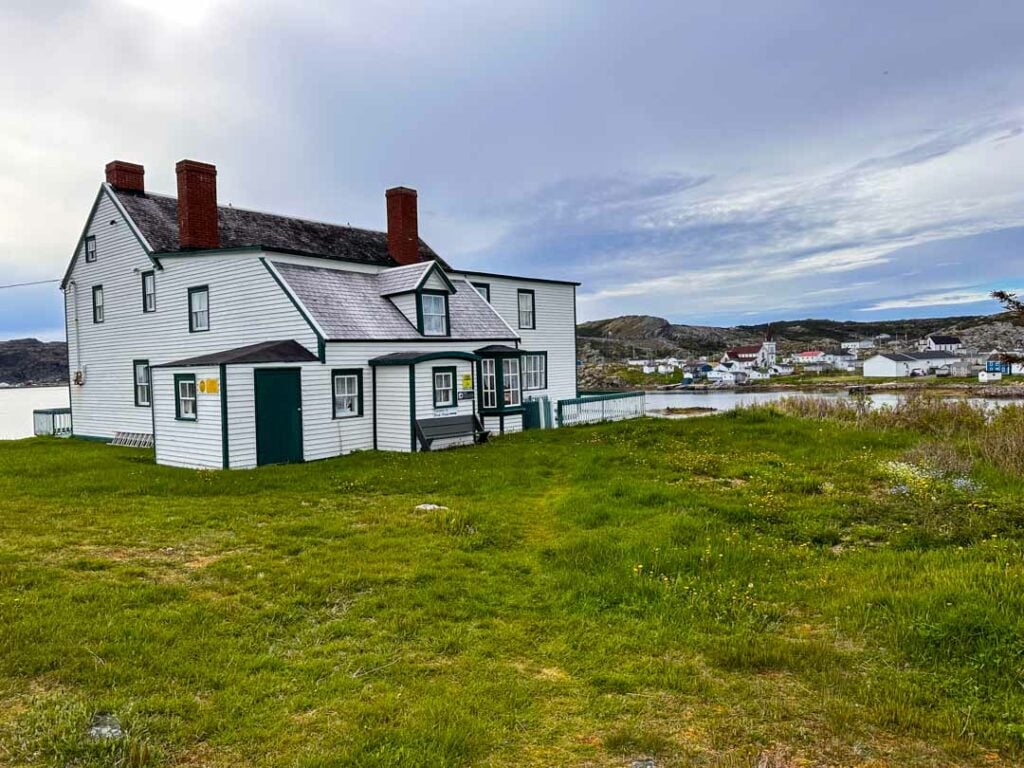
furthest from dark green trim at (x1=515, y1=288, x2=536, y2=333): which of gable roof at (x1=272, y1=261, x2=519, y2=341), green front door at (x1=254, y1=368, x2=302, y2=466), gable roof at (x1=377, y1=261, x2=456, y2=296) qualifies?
green front door at (x1=254, y1=368, x2=302, y2=466)

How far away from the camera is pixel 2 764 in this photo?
396cm

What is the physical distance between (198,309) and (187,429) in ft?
17.5

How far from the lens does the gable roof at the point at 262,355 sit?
1668 centimetres

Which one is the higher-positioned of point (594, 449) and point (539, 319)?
point (539, 319)

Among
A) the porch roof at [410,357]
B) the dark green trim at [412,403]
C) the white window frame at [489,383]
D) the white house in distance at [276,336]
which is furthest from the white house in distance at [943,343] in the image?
the dark green trim at [412,403]

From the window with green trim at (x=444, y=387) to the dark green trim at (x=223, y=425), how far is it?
585 cm

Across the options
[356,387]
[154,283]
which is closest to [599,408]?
[356,387]

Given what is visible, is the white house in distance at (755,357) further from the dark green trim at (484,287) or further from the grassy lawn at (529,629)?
the grassy lawn at (529,629)

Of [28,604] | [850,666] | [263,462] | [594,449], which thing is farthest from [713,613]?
[263,462]

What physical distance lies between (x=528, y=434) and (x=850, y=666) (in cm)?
1690

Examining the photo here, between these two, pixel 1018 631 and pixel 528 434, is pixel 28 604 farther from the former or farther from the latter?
pixel 528 434

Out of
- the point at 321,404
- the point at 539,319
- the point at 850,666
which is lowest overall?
→ the point at 850,666

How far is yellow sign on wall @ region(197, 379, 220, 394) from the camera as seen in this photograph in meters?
16.7

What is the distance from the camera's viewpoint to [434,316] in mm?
22156
